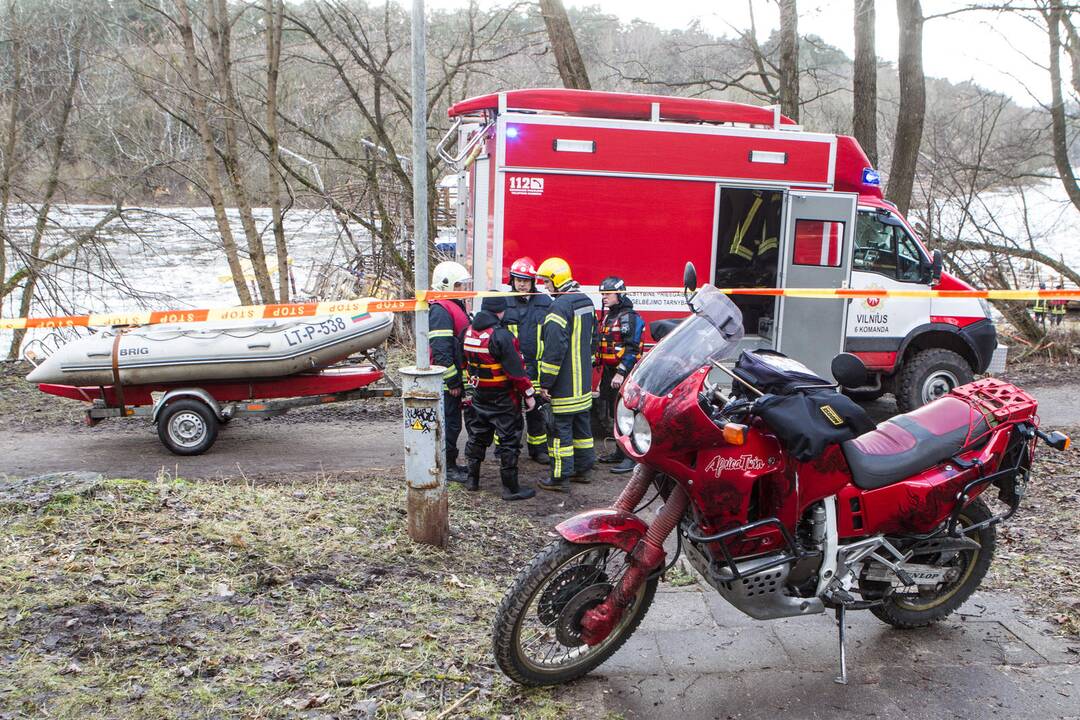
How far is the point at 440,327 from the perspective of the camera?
6.73 meters

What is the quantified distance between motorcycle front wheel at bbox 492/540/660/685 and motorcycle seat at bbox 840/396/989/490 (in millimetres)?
1040

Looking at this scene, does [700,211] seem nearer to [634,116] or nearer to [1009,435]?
[634,116]

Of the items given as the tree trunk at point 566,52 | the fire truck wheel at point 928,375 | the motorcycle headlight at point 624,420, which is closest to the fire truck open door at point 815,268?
the fire truck wheel at point 928,375

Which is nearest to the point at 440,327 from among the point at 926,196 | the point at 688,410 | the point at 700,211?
the point at 700,211

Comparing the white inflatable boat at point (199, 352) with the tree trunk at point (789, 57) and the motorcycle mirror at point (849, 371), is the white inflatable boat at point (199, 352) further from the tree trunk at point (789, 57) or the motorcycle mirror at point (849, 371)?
the tree trunk at point (789, 57)

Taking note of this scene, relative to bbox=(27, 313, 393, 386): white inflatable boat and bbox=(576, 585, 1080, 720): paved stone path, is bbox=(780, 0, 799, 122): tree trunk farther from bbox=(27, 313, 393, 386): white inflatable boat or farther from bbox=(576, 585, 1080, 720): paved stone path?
bbox=(576, 585, 1080, 720): paved stone path

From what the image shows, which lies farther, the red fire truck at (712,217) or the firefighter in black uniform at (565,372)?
the red fire truck at (712,217)

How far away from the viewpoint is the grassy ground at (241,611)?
3.29 metres

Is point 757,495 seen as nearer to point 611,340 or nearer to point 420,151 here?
point 420,151

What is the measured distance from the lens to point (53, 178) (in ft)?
37.3

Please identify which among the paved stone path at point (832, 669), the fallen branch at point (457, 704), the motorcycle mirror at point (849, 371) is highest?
the motorcycle mirror at point (849, 371)

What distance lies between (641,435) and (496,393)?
3245mm

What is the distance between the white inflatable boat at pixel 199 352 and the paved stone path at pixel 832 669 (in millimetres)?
4522

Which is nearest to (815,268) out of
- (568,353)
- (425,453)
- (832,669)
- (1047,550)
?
(568,353)
